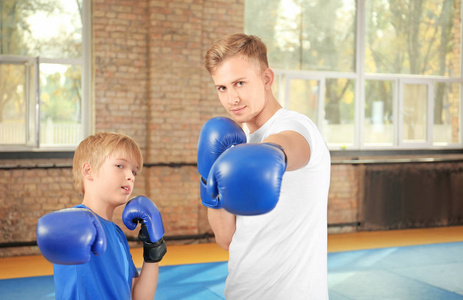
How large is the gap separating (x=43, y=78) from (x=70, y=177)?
1.11 m

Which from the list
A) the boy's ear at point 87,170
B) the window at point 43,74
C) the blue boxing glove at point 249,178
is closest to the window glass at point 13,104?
the window at point 43,74

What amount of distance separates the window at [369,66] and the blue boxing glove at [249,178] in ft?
18.4

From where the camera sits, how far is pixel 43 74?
225 inches

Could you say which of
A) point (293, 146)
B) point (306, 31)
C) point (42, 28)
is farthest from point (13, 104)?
point (293, 146)

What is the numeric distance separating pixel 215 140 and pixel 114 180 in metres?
0.45

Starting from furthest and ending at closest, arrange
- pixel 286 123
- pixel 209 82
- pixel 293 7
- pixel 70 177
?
pixel 293 7
pixel 209 82
pixel 70 177
pixel 286 123

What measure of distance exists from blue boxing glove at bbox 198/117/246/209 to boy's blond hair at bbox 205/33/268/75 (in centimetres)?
16

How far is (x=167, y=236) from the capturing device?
19.5 ft

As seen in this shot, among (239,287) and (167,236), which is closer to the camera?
(239,287)

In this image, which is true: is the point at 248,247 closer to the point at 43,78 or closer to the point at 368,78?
the point at 43,78

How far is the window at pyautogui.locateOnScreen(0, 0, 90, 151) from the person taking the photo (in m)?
5.57

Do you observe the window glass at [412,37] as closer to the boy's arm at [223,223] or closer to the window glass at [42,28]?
the window glass at [42,28]

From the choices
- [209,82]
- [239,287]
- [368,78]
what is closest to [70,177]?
[209,82]

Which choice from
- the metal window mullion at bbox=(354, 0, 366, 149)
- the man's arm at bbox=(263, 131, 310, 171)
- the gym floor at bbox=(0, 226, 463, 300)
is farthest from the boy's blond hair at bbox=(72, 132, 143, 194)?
the metal window mullion at bbox=(354, 0, 366, 149)
